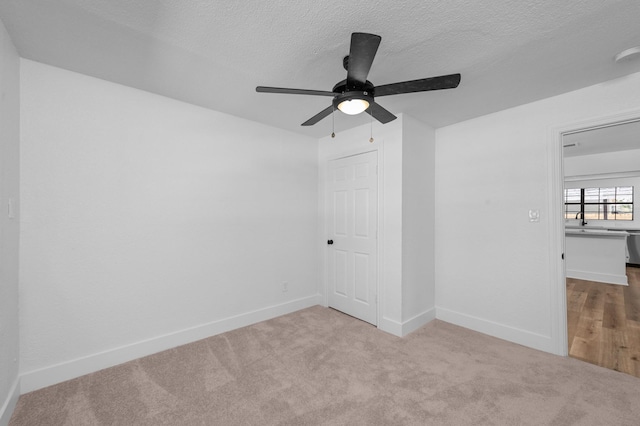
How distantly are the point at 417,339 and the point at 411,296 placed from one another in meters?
0.44

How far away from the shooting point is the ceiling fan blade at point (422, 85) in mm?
1545

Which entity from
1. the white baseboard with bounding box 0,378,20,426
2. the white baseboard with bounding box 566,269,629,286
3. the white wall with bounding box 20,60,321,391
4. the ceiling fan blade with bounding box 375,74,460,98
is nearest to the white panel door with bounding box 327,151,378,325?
the white wall with bounding box 20,60,321,391

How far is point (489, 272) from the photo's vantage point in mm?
2920

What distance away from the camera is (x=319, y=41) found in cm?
171

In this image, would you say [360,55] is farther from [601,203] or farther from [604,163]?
[601,203]

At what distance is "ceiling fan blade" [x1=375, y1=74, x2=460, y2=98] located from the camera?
1545mm

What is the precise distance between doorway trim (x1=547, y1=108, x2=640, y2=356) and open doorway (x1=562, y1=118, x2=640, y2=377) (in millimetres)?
83

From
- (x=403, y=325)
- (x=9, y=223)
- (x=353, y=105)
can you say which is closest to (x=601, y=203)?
(x=403, y=325)

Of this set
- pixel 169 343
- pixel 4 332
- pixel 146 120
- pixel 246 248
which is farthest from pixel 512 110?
pixel 4 332

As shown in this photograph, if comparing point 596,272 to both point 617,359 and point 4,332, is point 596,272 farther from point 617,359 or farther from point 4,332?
point 4,332

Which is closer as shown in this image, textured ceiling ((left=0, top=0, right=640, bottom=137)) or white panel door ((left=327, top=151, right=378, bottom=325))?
textured ceiling ((left=0, top=0, right=640, bottom=137))

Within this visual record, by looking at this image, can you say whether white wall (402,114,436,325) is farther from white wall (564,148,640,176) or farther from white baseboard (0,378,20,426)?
white wall (564,148,640,176)

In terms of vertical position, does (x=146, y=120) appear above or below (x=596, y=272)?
above

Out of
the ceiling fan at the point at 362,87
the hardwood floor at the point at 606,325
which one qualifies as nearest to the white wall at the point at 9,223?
the ceiling fan at the point at 362,87
